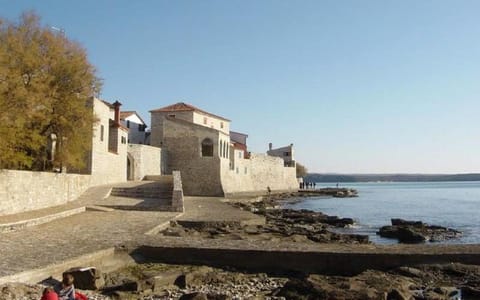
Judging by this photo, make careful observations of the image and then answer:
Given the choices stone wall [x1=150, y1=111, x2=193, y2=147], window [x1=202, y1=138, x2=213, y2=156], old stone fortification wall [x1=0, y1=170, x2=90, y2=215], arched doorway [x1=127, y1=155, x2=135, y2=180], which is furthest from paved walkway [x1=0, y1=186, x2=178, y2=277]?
stone wall [x1=150, y1=111, x2=193, y2=147]

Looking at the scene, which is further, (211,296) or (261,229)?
(261,229)

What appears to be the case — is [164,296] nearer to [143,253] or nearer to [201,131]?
[143,253]

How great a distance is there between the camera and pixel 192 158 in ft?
150

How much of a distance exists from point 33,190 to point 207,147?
1005 inches

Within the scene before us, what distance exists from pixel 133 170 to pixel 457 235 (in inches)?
1043

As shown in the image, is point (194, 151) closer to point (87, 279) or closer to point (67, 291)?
point (87, 279)

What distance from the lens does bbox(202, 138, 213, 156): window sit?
45375 millimetres

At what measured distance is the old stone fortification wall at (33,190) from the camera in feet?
61.7

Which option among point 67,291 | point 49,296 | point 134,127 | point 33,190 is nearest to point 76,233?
point 33,190

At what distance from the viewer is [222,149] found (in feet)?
153

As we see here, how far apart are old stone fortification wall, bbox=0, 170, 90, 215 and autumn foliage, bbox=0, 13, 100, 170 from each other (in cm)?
99

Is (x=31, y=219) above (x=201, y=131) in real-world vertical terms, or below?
below

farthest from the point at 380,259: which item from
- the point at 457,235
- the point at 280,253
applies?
the point at 457,235

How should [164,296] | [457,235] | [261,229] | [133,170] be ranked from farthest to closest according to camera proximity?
1. [133,170]
2. [457,235]
3. [261,229]
4. [164,296]
